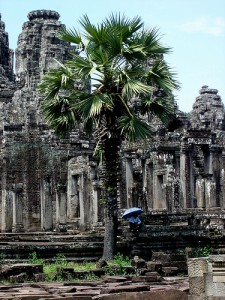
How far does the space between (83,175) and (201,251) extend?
11.9 metres

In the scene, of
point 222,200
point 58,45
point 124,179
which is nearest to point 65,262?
point 124,179

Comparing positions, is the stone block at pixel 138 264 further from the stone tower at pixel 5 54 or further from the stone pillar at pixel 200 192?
the stone tower at pixel 5 54

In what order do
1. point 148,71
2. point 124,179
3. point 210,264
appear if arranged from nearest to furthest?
1. point 210,264
2. point 148,71
3. point 124,179

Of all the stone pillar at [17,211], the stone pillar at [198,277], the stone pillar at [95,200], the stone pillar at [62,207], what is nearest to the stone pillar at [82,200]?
the stone pillar at [62,207]

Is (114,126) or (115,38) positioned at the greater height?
(115,38)

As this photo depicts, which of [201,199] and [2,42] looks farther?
[2,42]

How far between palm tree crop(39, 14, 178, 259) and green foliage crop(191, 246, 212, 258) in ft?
6.60

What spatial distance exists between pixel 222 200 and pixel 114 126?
22.4 metres

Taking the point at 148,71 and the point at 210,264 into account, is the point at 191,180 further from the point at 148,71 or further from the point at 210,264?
the point at 210,264

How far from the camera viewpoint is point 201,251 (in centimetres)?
2212

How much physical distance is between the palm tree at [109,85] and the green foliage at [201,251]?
201 cm

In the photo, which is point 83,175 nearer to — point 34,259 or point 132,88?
point 132,88

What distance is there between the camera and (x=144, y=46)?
22.1 meters

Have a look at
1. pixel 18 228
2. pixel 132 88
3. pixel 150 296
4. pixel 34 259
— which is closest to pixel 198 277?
pixel 150 296
